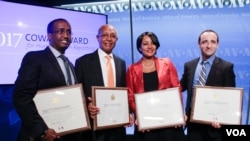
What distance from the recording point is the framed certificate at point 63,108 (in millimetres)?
2488

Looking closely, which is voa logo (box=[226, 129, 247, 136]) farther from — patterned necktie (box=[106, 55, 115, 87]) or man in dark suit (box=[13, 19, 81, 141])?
patterned necktie (box=[106, 55, 115, 87])

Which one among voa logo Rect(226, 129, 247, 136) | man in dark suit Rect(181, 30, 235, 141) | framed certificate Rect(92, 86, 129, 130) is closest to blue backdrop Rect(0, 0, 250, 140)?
man in dark suit Rect(181, 30, 235, 141)

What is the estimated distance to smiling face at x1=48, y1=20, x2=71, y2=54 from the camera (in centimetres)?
261

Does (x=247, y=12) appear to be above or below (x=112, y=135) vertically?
above

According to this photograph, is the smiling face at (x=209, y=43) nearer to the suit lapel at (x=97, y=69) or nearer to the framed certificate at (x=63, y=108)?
the suit lapel at (x=97, y=69)

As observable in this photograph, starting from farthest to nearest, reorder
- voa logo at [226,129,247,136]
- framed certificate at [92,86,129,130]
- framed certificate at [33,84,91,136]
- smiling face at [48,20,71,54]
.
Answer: framed certificate at [92,86,129,130]
smiling face at [48,20,71,54]
framed certificate at [33,84,91,136]
voa logo at [226,129,247,136]

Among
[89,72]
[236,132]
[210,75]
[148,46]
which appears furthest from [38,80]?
[210,75]

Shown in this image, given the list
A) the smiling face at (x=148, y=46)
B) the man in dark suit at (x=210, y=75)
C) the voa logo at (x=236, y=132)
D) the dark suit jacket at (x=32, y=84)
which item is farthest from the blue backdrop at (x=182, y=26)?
the voa logo at (x=236, y=132)

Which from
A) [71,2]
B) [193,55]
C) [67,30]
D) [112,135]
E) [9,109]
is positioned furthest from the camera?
[71,2]

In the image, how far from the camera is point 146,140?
2955 millimetres

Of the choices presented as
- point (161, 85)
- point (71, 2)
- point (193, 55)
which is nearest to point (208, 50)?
point (161, 85)

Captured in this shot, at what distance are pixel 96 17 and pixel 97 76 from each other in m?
1.86

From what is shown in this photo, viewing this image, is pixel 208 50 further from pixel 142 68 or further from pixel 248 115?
pixel 248 115

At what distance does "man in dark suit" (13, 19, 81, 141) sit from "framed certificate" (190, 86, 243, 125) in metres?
1.09
